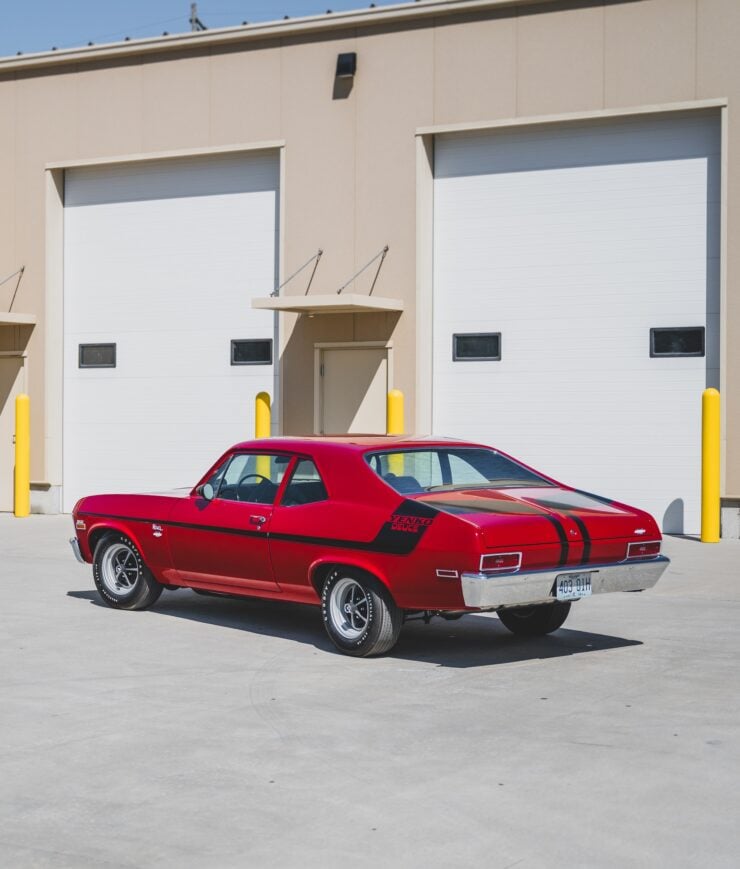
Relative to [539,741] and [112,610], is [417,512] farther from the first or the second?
[112,610]

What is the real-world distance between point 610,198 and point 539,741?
493 inches

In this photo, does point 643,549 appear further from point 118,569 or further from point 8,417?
point 8,417

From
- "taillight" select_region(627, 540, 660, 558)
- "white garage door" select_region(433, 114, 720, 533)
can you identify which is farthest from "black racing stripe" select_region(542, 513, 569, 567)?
"white garage door" select_region(433, 114, 720, 533)

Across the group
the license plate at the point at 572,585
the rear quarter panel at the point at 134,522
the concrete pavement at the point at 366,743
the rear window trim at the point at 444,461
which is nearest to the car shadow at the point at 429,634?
the concrete pavement at the point at 366,743

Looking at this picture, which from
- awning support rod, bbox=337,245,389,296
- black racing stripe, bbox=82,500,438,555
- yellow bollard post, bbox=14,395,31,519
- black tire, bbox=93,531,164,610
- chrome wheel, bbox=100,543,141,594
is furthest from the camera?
yellow bollard post, bbox=14,395,31,519

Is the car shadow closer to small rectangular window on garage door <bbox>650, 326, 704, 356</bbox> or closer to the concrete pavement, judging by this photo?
the concrete pavement

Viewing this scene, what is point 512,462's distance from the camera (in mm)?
9680

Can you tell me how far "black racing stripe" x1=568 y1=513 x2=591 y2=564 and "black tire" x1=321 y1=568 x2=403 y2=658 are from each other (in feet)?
3.98

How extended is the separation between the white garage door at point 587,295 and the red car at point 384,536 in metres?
8.13

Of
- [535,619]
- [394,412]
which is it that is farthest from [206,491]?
[394,412]

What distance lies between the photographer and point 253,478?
32.0ft

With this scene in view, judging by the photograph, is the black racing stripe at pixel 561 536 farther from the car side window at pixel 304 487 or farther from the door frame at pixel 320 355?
the door frame at pixel 320 355

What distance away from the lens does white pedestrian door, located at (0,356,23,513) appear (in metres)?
21.8

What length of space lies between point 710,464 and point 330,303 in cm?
538
